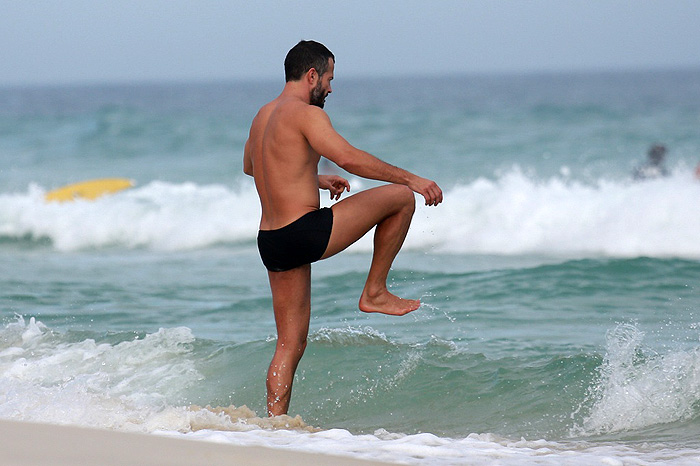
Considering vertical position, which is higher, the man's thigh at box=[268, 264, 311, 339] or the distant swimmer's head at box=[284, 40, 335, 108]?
the distant swimmer's head at box=[284, 40, 335, 108]

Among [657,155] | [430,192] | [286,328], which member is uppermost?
[657,155]

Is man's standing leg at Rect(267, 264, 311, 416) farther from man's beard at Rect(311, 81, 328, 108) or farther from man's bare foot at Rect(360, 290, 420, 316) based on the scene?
man's beard at Rect(311, 81, 328, 108)

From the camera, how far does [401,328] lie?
664 centimetres

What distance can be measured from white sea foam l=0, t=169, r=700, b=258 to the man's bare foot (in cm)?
653

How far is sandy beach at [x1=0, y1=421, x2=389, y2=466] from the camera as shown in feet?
9.43

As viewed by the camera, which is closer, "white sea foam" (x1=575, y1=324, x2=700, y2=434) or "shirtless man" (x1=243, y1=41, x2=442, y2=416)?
"shirtless man" (x1=243, y1=41, x2=442, y2=416)

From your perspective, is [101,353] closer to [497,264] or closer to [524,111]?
[497,264]

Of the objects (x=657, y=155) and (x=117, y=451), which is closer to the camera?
(x=117, y=451)

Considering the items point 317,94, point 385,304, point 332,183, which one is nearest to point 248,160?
point 332,183

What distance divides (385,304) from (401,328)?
2.30 m

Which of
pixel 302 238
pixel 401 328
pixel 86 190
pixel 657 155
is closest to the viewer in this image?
pixel 302 238

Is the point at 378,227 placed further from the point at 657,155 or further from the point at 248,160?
the point at 657,155

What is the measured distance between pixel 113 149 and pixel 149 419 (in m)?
21.7

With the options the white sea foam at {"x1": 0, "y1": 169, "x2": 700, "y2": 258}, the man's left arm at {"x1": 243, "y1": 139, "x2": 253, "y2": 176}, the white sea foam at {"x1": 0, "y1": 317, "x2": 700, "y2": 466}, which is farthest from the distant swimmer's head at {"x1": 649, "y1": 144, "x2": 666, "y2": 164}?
the man's left arm at {"x1": 243, "y1": 139, "x2": 253, "y2": 176}
